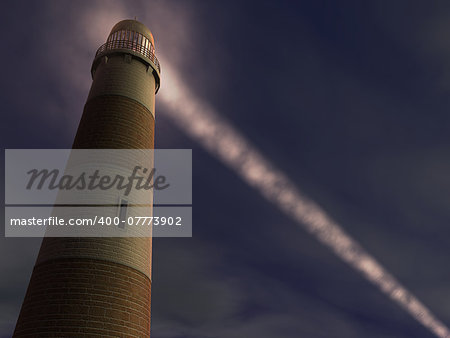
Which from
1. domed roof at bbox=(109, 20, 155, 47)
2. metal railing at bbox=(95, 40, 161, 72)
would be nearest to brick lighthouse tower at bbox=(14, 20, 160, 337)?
metal railing at bbox=(95, 40, 161, 72)

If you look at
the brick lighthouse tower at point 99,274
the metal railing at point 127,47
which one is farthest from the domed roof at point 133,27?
the brick lighthouse tower at point 99,274

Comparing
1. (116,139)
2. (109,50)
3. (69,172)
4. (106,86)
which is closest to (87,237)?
(69,172)

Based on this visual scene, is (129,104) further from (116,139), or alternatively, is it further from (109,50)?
(109,50)

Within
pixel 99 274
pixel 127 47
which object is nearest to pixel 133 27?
pixel 127 47

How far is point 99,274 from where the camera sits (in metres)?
15.1

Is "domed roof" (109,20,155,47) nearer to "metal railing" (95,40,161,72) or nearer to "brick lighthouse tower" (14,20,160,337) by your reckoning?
"metal railing" (95,40,161,72)

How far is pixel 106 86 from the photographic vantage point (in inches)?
823

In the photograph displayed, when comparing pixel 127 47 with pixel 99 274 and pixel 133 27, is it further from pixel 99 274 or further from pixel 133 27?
pixel 99 274

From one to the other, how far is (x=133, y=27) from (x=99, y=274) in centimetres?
1665

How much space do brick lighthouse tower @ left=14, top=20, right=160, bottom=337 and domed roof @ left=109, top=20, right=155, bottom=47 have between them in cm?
579

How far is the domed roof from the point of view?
24609 millimetres

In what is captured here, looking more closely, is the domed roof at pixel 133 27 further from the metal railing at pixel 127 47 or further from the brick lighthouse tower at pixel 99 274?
the brick lighthouse tower at pixel 99 274

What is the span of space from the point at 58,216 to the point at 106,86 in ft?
26.0

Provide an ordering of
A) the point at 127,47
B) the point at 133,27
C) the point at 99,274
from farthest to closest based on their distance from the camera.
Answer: the point at 133,27, the point at 127,47, the point at 99,274
